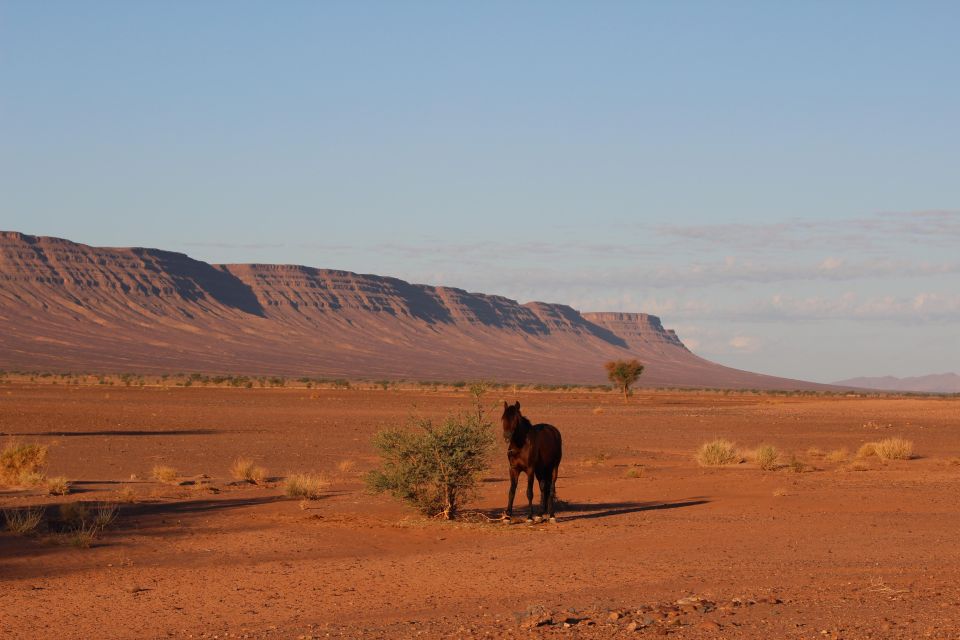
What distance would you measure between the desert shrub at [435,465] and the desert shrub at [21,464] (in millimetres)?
8631

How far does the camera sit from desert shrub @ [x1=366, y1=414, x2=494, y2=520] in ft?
59.9

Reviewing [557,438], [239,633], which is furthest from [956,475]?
[239,633]

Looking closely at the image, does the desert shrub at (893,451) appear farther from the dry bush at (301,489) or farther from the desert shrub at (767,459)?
the dry bush at (301,489)

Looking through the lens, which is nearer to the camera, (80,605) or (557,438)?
(80,605)

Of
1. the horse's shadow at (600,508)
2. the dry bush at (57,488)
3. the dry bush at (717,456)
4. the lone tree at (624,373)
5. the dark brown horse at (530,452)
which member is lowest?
the dry bush at (57,488)

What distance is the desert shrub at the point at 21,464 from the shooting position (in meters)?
23.6

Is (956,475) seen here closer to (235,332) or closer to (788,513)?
(788,513)

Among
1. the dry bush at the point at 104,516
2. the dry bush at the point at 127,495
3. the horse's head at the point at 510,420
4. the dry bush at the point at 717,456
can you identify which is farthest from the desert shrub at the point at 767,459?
the dry bush at the point at 104,516

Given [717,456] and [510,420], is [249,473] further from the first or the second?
[717,456]

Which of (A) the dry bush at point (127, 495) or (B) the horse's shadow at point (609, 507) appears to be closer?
(B) the horse's shadow at point (609, 507)

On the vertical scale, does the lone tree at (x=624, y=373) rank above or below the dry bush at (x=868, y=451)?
above

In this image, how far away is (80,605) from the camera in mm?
12008

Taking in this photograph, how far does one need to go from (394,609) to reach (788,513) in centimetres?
962

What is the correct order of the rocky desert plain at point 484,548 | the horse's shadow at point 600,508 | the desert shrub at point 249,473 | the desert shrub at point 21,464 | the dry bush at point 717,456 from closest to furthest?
the rocky desert plain at point 484,548, the horse's shadow at point 600,508, the desert shrub at point 21,464, the desert shrub at point 249,473, the dry bush at point 717,456
